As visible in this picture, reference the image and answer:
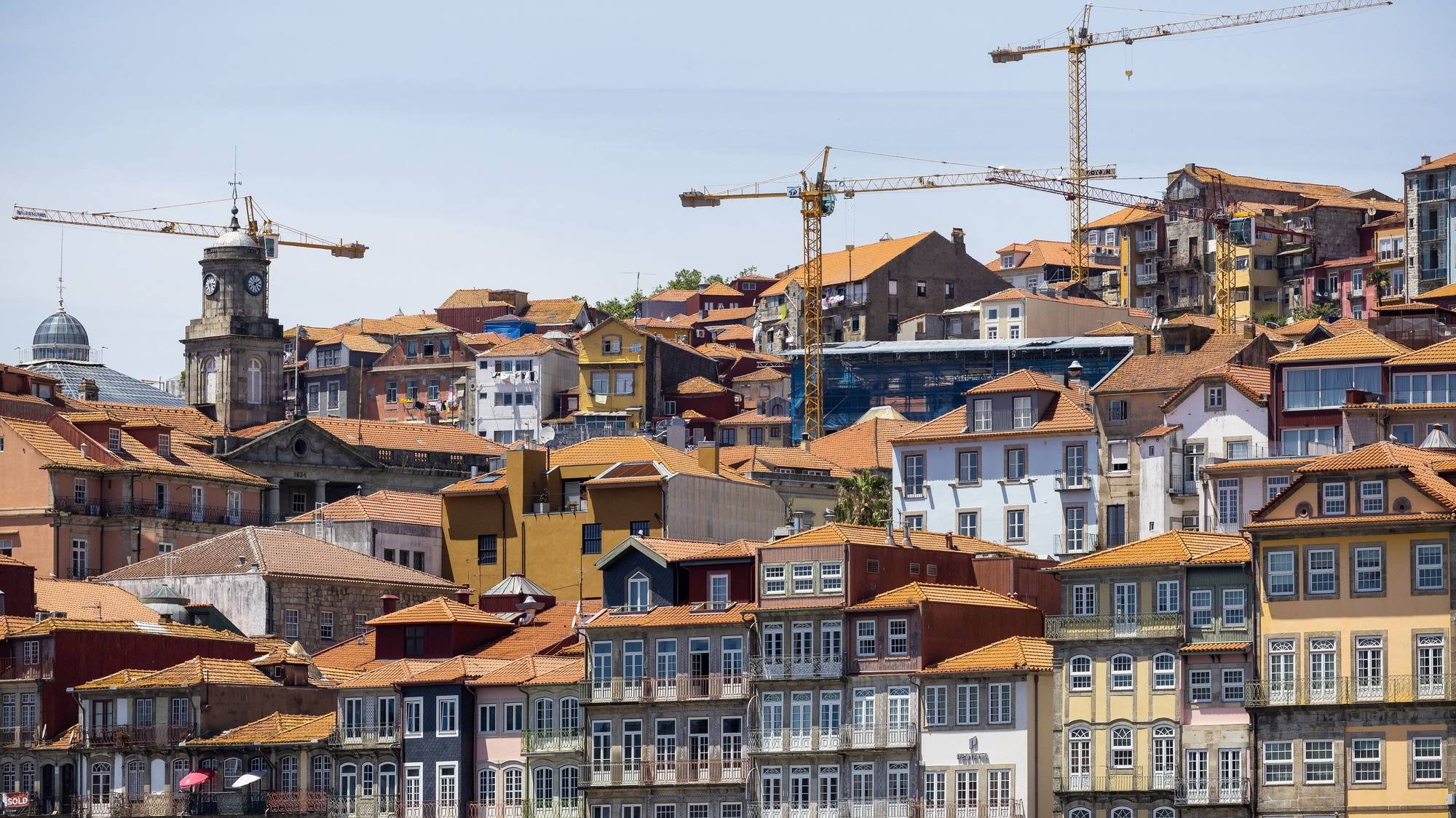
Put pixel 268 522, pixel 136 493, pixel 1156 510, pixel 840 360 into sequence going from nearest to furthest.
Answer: pixel 1156 510 < pixel 136 493 < pixel 268 522 < pixel 840 360

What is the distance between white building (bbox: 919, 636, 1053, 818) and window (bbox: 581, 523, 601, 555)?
2947 cm

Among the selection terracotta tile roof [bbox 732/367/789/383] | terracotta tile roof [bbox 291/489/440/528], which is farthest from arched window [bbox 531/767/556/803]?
terracotta tile roof [bbox 732/367/789/383]

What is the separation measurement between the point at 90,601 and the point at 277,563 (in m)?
7.39

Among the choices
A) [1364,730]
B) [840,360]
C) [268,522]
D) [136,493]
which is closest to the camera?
[1364,730]

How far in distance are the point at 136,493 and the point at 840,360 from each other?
4751 centimetres

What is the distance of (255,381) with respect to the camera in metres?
168

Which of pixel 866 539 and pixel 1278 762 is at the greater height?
pixel 866 539

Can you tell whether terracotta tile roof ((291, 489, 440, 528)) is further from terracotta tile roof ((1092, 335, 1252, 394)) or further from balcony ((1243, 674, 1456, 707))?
balcony ((1243, 674, 1456, 707))

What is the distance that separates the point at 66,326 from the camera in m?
178

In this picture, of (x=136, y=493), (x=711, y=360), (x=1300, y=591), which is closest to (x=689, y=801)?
(x=1300, y=591)

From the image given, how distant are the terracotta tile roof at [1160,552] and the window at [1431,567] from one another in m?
6.45

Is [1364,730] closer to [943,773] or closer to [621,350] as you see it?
[943,773]

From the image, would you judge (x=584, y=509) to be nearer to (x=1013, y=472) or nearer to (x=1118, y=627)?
(x=1013, y=472)

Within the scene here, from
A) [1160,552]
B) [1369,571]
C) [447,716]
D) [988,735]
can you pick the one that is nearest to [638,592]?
[447,716]
